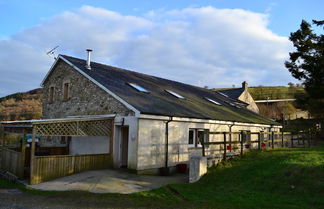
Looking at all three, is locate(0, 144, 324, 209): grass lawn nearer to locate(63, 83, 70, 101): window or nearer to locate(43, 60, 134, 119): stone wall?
locate(43, 60, 134, 119): stone wall

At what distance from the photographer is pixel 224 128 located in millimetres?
17875

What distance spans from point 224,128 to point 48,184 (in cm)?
1113

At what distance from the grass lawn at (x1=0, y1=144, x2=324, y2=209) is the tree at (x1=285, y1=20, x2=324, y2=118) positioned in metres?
15.5

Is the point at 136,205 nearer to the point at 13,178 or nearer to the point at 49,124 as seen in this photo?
the point at 49,124

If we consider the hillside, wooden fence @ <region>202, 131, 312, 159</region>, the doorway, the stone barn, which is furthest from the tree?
the hillside

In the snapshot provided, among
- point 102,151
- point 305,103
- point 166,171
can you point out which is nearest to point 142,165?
point 166,171

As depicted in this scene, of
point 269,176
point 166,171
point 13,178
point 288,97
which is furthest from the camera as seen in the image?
point 288,97

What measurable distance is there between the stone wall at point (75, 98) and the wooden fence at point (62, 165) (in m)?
2.53

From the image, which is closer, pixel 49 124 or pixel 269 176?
pixel 269 176

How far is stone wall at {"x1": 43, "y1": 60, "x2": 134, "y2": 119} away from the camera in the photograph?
14488 mm

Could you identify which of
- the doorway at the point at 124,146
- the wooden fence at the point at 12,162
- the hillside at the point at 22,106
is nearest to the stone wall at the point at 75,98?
the doorway at the point at 124,146

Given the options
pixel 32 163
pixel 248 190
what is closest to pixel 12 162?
pixel 32 163

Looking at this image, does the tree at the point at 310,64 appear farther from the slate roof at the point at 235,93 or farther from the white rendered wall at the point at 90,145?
the white rendered wall at the point at 90,145

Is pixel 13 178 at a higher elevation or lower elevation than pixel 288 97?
lower
